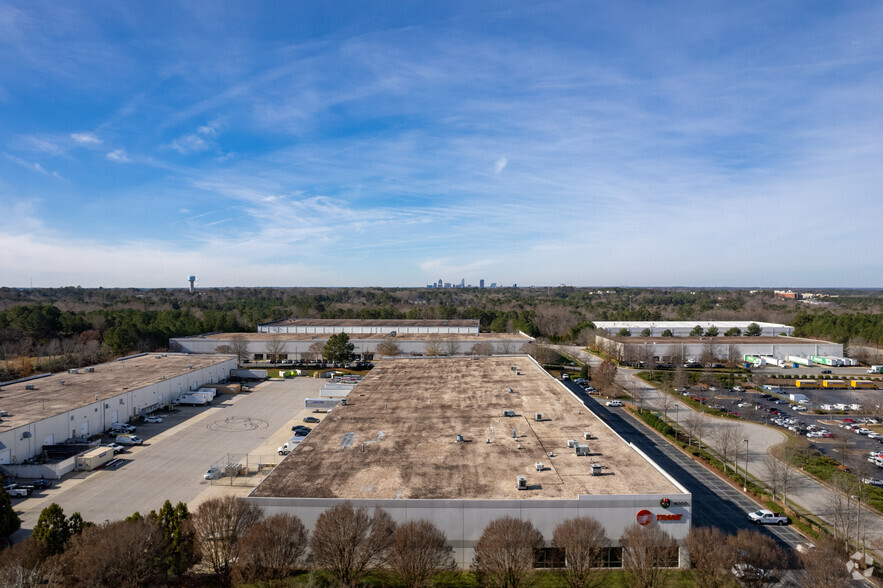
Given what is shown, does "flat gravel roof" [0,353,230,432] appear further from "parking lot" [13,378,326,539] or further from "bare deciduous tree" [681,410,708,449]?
"bare deciduous tree" [681,410,708,449]

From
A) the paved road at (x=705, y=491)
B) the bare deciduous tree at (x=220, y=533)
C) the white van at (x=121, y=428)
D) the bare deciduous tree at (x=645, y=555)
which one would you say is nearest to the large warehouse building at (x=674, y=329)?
the paved road at (x=705, y=491)

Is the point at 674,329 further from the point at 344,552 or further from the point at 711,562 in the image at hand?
the point at 344,552

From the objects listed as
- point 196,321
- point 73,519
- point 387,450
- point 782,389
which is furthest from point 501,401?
point 196,321

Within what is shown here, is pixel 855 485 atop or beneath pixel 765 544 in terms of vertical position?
beneath

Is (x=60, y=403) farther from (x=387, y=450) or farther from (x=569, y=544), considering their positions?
(x=569, y=544)

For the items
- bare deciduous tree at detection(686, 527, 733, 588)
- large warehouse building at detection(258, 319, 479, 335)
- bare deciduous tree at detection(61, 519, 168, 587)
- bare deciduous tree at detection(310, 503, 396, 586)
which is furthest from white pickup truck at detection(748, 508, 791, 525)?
large warehouse building at detection(258, 319, 479, 335)

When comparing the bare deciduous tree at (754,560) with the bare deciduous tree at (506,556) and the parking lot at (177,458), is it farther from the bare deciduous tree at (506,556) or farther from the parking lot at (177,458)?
the parking lot at (177,458)
